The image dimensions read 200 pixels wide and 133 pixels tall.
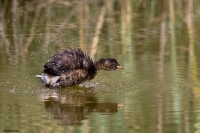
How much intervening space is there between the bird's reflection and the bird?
7.6 inches

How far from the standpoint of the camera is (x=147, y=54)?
9.64 meters

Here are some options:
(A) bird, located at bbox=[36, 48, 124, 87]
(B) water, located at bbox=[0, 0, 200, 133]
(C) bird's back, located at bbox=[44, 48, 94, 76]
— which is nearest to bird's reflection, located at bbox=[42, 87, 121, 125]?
(B) water, located at bbox=[0, 0, 200, 133]

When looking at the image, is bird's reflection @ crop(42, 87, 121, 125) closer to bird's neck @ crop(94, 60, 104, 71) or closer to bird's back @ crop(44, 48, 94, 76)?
bird's back @ crop(44, 48, 94, 76)

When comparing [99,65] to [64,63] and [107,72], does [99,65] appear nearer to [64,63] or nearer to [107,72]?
[107,72]

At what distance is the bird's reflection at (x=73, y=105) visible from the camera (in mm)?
6381

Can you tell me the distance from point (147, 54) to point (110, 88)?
7.19 ft

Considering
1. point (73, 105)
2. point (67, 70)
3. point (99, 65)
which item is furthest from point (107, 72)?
point (73, 105)

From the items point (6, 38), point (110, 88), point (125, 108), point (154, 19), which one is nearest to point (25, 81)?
point (110, 88)

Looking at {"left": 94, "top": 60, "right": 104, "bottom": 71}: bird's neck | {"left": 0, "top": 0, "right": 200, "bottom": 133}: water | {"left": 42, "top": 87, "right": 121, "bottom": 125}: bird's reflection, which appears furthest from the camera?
{"left": 94, "top": 60, "right": 104, "bottom": 71}: bird's neck

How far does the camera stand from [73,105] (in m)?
6.94

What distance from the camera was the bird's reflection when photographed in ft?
20.9

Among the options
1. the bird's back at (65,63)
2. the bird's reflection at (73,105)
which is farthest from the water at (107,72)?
the bird's back at (65,63)

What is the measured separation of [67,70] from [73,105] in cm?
115

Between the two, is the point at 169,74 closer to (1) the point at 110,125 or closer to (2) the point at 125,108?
(2) the point at 125,108
